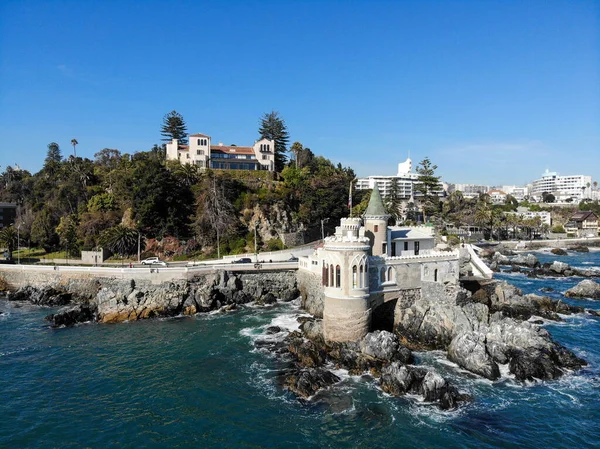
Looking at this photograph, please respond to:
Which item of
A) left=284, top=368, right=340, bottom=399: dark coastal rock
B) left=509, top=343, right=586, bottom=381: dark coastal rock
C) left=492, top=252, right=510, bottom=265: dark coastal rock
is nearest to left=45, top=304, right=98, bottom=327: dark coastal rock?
left=284, top=368, right=340, bottom=399: dark coastal rock

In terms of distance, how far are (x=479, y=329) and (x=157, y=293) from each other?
36.1 m

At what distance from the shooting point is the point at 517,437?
24.0m

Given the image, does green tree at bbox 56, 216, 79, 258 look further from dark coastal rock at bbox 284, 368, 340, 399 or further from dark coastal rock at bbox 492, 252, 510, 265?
dark coastal rock at bbox 492, 252, 510, 265

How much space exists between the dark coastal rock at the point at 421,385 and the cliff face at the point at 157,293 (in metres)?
24.9

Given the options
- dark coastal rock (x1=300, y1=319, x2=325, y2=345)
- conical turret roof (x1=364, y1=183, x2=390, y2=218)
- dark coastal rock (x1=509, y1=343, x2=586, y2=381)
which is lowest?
dark coastal rock (x1=509, y1=343, x2=586, y2=381)

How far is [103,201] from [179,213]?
666 inches

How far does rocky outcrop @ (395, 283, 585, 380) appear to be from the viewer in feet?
107

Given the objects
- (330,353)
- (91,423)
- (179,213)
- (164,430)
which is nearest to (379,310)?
(330,353)

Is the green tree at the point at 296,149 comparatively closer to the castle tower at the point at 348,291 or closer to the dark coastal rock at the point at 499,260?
Result: the dark coastal rock at the point at 499,260

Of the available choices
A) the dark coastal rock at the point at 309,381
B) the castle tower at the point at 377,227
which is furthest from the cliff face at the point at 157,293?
the dark coastal rock at the point at 309,381

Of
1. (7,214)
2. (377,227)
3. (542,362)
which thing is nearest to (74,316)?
(377,227)

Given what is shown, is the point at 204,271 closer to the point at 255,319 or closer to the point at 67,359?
the point at 255,319

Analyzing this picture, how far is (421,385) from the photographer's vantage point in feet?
94.9

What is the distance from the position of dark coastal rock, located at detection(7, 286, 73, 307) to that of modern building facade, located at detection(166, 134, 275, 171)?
40518 millimetres
